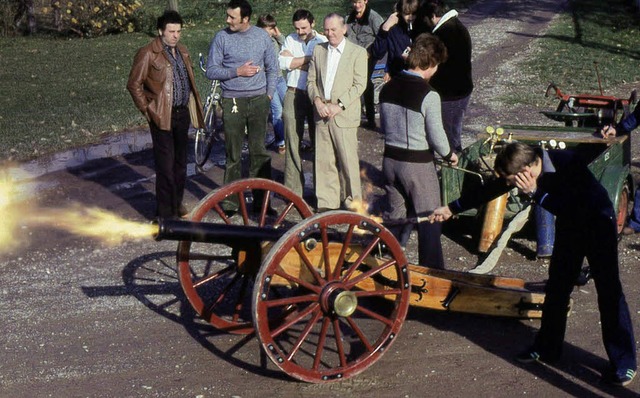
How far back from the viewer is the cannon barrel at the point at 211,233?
6.27 metres

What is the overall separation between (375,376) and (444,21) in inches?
197

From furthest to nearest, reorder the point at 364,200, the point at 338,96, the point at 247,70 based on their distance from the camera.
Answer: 1. the point at 364,200
2. the point at 247,70
3. the point at 338,96

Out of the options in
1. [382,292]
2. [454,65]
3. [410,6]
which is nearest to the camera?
[382,292]

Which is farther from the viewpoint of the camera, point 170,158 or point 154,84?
point 170,158

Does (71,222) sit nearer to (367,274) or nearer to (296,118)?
(296,118)

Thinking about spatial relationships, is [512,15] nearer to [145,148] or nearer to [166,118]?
[145,148]

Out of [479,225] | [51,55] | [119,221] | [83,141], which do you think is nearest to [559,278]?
[479,225]

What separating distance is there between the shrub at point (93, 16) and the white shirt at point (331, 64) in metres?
18.6

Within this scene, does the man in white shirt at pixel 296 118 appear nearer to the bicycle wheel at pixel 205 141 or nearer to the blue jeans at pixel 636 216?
the bicycle wheel at pixel 205 141

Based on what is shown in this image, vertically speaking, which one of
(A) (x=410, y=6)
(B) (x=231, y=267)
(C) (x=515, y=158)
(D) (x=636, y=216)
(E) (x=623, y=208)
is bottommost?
(D) (x=636, y=216)

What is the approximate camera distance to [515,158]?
6.02 meters

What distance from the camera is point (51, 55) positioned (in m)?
23.3

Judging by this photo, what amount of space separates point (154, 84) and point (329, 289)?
13.2ft

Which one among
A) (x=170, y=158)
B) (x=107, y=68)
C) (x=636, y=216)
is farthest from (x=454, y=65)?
(x=107, y=68)
